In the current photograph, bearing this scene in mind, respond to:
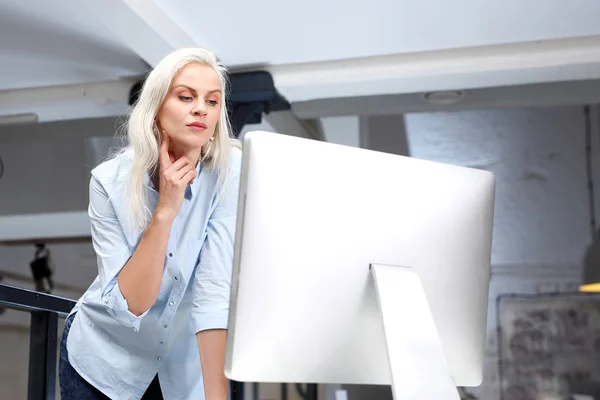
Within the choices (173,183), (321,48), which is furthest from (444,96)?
(173,183)

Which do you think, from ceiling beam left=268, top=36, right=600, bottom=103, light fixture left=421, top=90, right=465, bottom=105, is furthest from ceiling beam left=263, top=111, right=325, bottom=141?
light fixture left=421, top=90, right=465, bottom=105

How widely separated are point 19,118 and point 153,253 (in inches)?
158

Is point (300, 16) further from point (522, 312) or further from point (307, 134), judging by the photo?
point (522, 312)

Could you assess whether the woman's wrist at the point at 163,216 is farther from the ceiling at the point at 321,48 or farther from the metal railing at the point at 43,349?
the ceiling at the point at 321,48

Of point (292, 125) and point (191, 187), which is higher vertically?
point (292, 125)

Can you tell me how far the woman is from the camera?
121 cm

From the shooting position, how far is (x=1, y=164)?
17.8ft

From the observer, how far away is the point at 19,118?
4820 mm

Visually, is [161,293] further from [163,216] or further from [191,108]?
[191,108]

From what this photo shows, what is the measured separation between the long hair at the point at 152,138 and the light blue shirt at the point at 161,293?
22mm

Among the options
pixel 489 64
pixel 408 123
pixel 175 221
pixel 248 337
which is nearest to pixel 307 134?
pixel 408 123

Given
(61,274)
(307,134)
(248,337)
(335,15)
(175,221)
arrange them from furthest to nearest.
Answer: (61,274)
(307,134)
(335,15)
(175,221)
(248,337)

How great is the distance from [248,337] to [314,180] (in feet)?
0.70

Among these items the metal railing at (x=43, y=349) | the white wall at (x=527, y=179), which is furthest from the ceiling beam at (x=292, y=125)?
the metal railing at (x=43, y=349)
